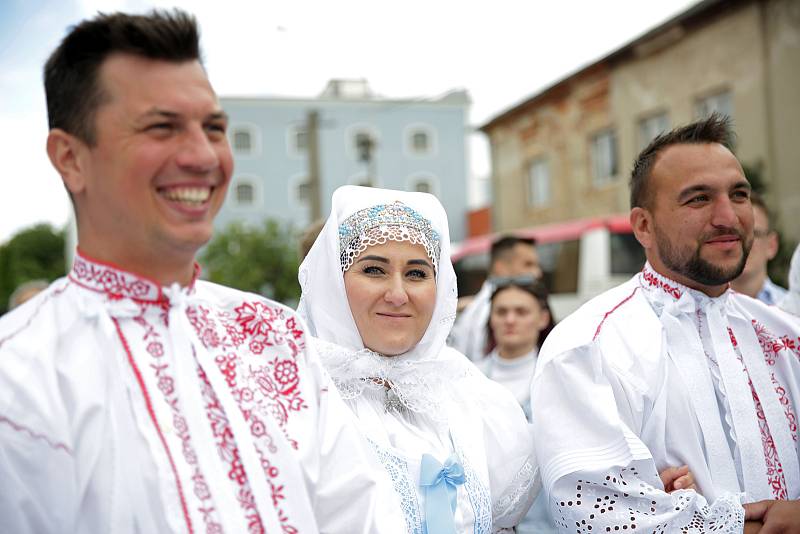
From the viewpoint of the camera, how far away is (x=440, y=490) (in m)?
2.53

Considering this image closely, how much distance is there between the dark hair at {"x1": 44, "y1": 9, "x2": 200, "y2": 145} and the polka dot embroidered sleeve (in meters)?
1.81

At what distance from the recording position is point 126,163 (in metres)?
1.72

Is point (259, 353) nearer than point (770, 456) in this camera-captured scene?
Yes

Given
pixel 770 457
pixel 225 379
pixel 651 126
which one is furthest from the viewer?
pixel 651 126

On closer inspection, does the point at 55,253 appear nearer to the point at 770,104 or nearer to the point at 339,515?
the point at 770,104

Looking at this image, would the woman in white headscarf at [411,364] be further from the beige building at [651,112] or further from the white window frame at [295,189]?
the white window frame at [295,189]

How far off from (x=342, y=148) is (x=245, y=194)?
5.12m

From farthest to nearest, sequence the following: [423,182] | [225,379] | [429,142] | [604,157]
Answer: [429,142] → [423,182] → [604,157] → [225,379]

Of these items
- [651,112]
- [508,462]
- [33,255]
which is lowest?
[508,462]

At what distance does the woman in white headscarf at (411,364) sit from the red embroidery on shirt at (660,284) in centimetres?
72

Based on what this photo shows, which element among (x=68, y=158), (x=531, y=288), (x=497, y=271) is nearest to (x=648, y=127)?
(x=497, y=271)

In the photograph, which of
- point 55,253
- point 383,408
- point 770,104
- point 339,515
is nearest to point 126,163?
point 339,515

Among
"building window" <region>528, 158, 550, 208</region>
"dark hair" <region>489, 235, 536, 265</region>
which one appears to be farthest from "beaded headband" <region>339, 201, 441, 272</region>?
"building window" <region>528, 158, 550, 208</region>

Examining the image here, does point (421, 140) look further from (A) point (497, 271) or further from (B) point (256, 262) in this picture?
(A) point (497, 271)
